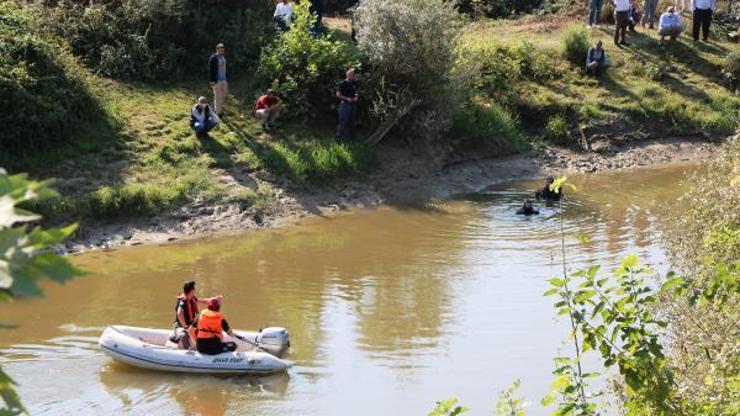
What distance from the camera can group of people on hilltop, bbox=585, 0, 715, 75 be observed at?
2902cm

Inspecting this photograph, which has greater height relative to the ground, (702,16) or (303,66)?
(702,16)

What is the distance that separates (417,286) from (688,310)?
25.8ft

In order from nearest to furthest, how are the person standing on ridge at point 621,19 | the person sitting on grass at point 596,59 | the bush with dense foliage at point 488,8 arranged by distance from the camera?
the person sitting on grass at point 596,59 < the person standing on ridge at point 621,19 < the bush with dense foliage at point 488,8

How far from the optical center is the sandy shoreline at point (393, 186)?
19516mm

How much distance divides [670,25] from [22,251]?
3027 centimetres

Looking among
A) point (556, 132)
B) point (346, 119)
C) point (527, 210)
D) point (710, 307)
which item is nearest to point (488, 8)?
point (556, 132)

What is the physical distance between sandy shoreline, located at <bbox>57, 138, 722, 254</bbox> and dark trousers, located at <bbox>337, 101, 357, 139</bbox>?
94 cm

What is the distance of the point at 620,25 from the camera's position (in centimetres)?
3009

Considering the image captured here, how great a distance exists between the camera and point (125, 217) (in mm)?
19719

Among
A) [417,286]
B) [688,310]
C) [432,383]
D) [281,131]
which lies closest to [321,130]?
[281,131]

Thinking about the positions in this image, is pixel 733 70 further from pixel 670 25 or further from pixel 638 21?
pixel 638 21

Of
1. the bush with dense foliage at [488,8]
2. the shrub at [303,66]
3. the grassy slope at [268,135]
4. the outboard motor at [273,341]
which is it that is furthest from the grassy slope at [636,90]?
the outboard motor at [273,341]

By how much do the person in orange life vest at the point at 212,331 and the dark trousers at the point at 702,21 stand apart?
21.4 m

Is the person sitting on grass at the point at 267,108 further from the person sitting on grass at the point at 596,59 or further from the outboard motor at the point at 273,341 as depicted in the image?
the person sitting on grass at the point at 596,59
